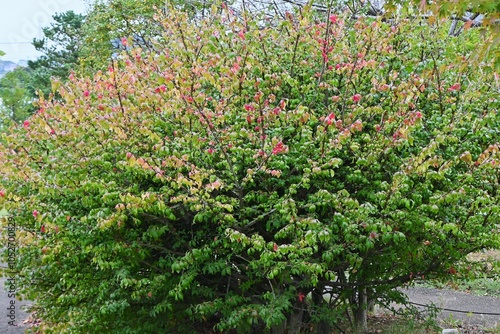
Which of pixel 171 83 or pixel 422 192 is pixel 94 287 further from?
pixel 422 192

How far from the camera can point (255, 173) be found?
388 cm

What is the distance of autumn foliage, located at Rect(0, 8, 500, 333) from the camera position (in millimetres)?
3730

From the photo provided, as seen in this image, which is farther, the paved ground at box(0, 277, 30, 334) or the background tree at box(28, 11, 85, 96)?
the background tree at box(28, 11, 85, 96)

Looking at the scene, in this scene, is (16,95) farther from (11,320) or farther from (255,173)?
(255,173)

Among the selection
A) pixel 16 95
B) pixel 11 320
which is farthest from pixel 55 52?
pixel 11 320

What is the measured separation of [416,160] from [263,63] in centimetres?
174

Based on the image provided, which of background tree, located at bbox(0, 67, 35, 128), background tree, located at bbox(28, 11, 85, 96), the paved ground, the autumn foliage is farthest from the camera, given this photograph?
background tree, located at bbox(28, 11, 85, 96)

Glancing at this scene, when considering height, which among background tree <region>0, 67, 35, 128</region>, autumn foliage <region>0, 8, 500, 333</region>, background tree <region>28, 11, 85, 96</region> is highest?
background tree <region>28, 11, 85, 96</region>

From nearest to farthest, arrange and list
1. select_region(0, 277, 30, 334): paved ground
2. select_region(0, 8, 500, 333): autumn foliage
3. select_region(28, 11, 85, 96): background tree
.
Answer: select_region(0, 8, 500, 333): autumn foliage
select_region(0, 277, 30, 334): paved ground
select_region(28, 11, 85, 96): background tree

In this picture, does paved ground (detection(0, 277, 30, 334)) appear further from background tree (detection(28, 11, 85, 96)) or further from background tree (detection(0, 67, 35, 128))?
background tree (detection(28, 11, 85, 96))

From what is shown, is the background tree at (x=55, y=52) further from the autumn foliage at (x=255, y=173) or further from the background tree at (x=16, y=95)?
the autumn foliage at (x=255, y=173)

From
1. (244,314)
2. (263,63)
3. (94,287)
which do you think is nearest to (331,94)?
(263,63)

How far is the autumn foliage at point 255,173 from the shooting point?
3730 mm

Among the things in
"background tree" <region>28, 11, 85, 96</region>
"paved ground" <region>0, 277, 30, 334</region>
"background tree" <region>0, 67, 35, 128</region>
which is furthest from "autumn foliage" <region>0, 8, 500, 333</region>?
"background tree" <region>28, 11, 85, 96</region>
